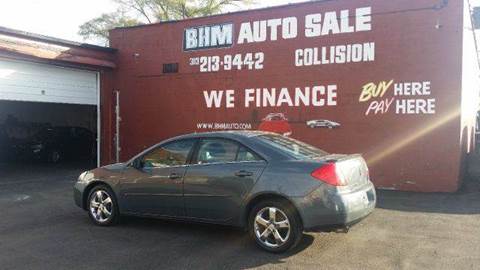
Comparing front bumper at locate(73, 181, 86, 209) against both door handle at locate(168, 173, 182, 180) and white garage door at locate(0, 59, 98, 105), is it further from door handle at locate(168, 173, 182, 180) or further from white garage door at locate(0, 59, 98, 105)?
white garage door at locate(0, 59, 98, 105)

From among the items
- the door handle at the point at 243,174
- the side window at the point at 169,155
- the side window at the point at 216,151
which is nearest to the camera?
the door handle at the point at 243,174

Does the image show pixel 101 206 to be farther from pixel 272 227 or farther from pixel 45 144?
pixel 45 144

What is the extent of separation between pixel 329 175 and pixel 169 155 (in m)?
2.33

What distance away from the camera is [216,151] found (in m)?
6.39

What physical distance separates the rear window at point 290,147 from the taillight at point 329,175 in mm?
455

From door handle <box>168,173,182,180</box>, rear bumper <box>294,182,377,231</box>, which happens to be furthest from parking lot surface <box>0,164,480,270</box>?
door handle <box>168,173,182,180</box>

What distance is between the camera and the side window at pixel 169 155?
6.64 metres

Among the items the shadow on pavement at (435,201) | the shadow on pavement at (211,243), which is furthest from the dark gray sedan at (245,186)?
the shadow on pavement at (435,201)

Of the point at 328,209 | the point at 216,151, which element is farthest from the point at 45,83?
the point at 328,209

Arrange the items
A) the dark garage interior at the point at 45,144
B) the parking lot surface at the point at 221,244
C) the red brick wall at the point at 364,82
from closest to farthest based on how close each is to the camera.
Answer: the parking lot surface at the point at 221,244 < the red brick wall at the point at 364,82 < the dark garage interior at the point at 45,144

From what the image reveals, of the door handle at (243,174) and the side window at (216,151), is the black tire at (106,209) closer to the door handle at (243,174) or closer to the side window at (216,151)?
the side window at (216,151)

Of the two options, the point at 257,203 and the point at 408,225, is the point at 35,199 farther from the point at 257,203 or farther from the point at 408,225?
the point at 408,225

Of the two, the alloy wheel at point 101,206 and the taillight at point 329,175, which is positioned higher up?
the taillight at point 329,175

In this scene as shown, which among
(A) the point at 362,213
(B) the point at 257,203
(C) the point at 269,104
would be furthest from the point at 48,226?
(C) the point at 269,104
